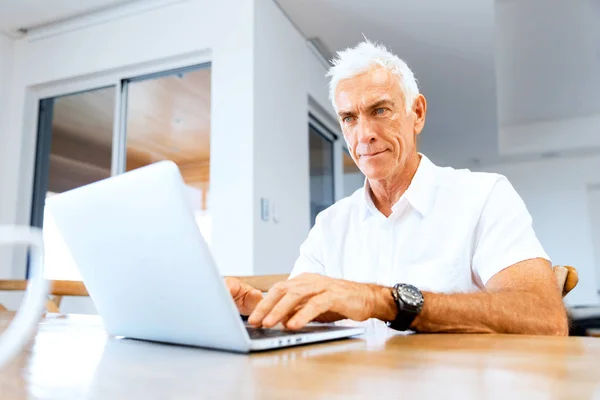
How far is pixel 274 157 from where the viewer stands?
2938 millimetres

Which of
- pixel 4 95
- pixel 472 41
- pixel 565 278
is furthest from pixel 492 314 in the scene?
pixel 4 95

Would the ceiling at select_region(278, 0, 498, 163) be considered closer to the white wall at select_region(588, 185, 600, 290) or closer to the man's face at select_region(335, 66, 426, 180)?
the man's face at select_region(335, 66, 426, 180)

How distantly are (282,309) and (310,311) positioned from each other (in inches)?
1.4

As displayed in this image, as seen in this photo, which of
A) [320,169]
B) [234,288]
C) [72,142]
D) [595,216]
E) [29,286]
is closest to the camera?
[29,286]

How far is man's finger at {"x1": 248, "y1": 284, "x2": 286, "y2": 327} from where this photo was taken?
64 centimetres

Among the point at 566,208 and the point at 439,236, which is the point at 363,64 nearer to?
the point at 439,236

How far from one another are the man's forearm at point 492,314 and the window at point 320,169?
9.50 ft

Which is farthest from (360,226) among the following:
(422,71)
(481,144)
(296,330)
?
(481,144)

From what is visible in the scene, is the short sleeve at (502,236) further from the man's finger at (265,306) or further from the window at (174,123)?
the window at (174,123)

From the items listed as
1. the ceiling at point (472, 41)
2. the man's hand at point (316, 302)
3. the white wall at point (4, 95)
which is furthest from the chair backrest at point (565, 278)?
the white wall at point (4, 95)

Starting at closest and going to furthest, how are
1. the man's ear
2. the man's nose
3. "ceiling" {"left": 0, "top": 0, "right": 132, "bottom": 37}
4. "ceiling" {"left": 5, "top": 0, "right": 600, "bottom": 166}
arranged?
the man's nose < the man's ear < "ceiling" {"left": 0, "top": 0, "right": 132, "bottom": 37} < "ceiling" {"left": 5, "top": 0, "right": 600, "bottom": 166}

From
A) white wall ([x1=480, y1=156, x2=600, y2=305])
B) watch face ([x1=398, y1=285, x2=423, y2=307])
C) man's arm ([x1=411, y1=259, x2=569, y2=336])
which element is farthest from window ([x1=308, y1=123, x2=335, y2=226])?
white wall ([x1=480, y1=156, x2=600, y2=305])

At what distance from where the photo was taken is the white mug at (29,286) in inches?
13.9

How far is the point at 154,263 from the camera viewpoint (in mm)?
566
